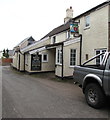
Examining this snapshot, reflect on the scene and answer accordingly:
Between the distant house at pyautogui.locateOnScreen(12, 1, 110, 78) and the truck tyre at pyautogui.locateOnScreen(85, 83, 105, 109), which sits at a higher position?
the distant house at pyautogui.locateOnScreen(12, 1, 110, 78)

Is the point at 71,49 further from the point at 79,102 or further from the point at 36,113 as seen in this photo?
the point at 36,113

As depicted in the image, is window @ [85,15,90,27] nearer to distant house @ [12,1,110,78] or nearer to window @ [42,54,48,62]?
distant house @ [12,1,110,78]

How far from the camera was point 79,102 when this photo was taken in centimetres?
582

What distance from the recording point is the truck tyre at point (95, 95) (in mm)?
4891

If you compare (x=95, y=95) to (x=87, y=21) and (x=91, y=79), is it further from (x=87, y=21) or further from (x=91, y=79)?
(x=87, y=21)

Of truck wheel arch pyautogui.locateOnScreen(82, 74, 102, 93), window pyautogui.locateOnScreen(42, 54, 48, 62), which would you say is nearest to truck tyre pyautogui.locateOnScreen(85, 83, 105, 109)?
truck wheel arch pyautogui.locateOnScreen(82, 74, 102, 93)

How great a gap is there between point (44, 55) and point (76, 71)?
1100 centimetres

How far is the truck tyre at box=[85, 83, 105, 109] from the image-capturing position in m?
4.89

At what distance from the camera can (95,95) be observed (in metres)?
5.12

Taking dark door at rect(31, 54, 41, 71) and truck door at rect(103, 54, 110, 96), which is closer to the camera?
truck door at rect(103, 54, 110, 96)

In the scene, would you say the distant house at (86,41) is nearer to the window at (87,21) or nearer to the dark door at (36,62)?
the window at (87,21)

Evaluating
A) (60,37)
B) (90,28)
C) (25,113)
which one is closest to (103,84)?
(25,113)

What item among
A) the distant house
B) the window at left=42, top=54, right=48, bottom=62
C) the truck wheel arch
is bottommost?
the truck wheel arch

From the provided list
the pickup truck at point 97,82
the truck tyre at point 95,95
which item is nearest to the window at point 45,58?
the pickup truck at point 97,82
